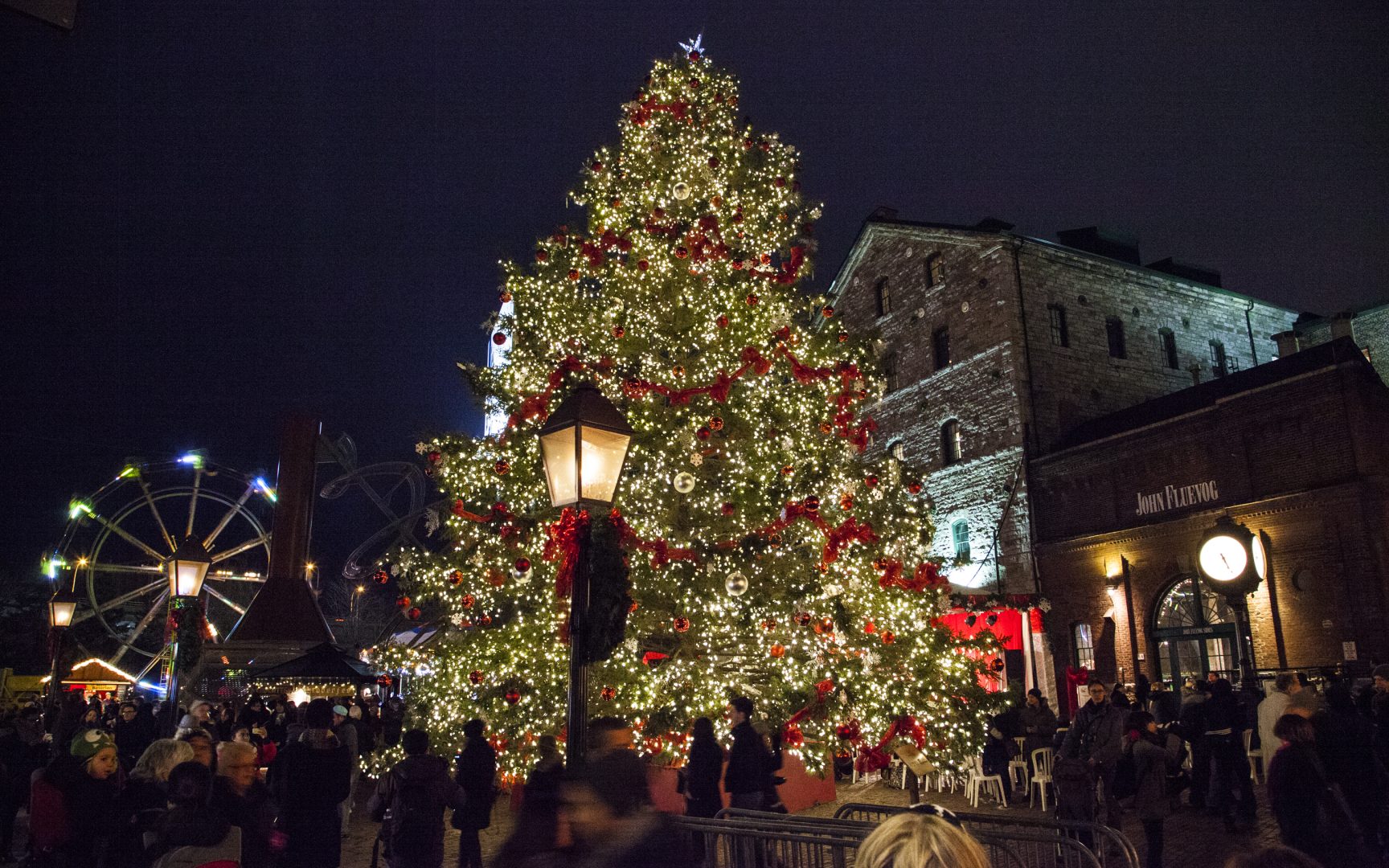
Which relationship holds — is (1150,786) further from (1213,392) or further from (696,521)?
(1213,392)

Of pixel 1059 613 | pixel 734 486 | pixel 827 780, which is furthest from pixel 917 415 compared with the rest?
pixel 734 486

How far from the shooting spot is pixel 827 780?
13562mm

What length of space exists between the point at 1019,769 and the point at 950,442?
14.6 metres

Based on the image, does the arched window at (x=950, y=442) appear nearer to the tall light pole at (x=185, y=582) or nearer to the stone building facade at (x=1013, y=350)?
the stone building facade at (x=1013, y=350)

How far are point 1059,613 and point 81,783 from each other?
23.0 meters

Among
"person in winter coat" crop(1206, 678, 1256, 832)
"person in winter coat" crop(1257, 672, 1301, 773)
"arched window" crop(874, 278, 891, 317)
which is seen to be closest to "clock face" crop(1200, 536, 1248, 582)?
"person in winter coat" crop(1257, 672, 1301, 773)

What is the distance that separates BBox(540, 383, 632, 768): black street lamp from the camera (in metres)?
5.96

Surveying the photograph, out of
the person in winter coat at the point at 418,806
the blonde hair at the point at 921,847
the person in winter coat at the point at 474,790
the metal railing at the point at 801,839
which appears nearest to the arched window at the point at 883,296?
the person in winter coat at the point at 474,790

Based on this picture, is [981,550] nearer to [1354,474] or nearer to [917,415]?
[917,415]

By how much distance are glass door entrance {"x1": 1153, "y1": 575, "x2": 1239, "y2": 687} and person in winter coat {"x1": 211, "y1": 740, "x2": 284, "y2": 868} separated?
2080 cm

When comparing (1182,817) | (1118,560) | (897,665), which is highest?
(1118,560)

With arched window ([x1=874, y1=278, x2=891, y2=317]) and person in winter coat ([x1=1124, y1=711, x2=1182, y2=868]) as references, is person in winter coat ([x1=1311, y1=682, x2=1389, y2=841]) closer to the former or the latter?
person in winter coat ([x1=1124, y1=711, x2=1182, y2=868])

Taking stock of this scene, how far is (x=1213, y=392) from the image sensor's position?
22.4 metres

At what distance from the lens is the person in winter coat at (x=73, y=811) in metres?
6.47
